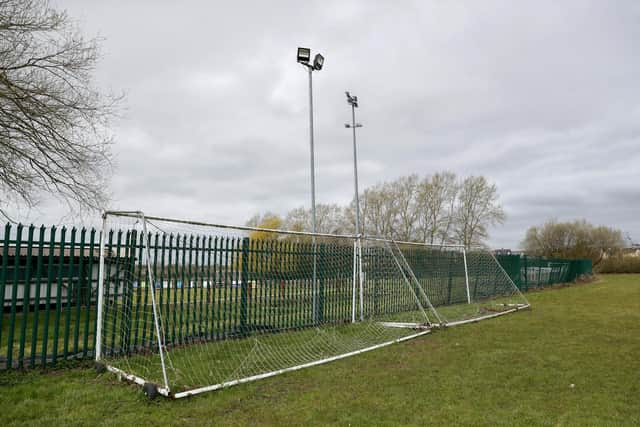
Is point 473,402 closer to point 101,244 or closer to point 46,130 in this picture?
point 101,244

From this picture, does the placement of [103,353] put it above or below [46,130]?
below

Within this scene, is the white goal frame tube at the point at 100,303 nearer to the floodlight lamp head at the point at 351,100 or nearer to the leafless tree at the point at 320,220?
the floodlight lamp head at the point at 351,100

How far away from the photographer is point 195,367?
597cm

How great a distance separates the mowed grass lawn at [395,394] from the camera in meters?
4.28

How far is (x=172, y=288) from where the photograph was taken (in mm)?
6922

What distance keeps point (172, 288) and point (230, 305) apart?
121 cm

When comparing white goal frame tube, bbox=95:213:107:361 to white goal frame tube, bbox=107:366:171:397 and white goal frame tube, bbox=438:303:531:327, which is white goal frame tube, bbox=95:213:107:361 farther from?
white goal frame tube, bbox=438:303:531:327

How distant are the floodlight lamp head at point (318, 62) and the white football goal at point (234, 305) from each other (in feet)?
15.5

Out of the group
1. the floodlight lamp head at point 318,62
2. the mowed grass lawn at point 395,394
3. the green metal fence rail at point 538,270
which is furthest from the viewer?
the green metal fence rail at point 538,270

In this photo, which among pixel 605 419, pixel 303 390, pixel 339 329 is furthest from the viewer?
pixel 339 329

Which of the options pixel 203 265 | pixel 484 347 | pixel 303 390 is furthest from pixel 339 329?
pixel 303 390

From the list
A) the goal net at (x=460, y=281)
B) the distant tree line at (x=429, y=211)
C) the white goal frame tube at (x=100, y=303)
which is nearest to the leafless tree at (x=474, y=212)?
the distant tree line at (x=429, y=211)

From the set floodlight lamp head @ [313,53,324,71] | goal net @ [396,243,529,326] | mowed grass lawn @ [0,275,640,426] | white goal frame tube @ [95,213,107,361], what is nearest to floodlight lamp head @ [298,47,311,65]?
floodlight lamp head @ [313,53,324,71]

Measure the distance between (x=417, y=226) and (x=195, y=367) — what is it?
33.0 m
